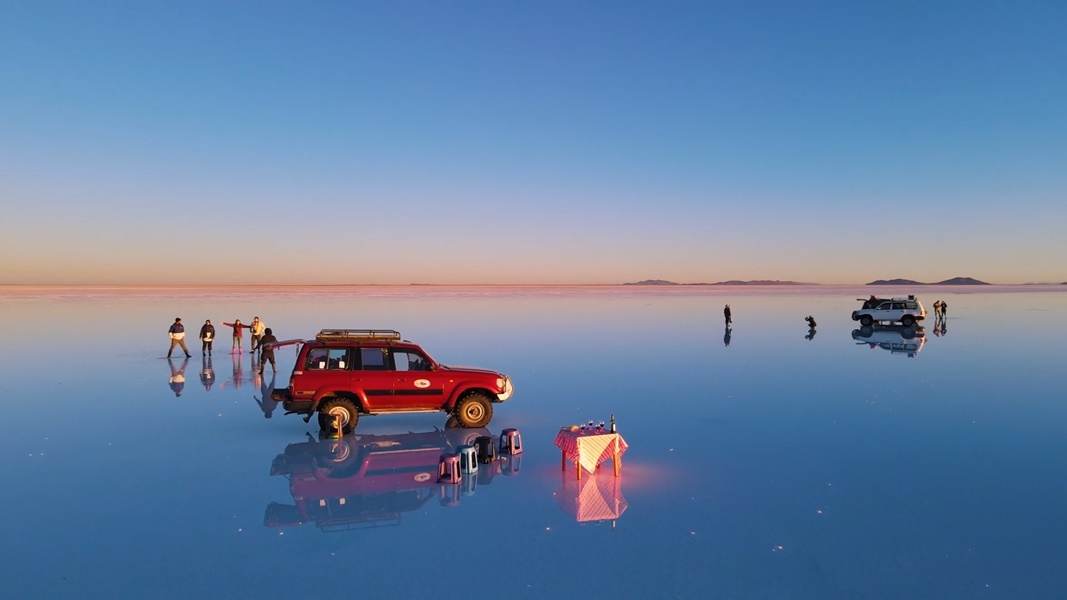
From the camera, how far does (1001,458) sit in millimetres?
13055

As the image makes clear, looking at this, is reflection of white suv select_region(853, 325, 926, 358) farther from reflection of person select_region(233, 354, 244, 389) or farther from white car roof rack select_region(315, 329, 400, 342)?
reflection of person select_region(233, 354, 244, 389)

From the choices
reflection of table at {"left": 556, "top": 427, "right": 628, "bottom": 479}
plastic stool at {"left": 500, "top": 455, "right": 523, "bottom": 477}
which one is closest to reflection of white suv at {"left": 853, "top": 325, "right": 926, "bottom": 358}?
reflection of table at {"left": 556, "top": 427, "right": 628, "bottom": 479}

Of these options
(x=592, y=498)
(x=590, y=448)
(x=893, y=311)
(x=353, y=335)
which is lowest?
(x=592, y=498)

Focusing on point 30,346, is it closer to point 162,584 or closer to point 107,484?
point 107,484

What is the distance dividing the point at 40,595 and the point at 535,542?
5850mm

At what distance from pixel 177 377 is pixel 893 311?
143ft

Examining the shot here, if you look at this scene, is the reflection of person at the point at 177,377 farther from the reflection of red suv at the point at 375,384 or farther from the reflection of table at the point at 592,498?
the reflection of table at the point at 592,498

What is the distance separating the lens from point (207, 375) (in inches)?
936

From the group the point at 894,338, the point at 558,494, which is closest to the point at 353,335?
the point at 558,494

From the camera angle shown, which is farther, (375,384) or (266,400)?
(266,400)

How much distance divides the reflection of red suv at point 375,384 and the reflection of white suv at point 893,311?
126 ft

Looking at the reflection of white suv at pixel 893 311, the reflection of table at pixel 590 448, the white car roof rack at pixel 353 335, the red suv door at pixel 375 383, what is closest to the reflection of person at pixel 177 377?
the white car roof rack at pixel 353 335

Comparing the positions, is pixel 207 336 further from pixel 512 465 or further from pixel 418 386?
pixel 512 465

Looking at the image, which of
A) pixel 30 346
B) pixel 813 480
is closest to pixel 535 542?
pixel 813 480
